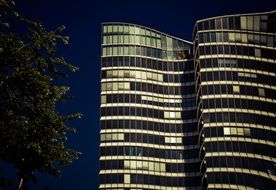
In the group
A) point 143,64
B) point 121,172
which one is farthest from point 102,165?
point 143,64

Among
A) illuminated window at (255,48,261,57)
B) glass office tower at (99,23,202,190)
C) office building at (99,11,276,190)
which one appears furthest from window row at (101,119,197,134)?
illuminated window at (255,48,261,57)

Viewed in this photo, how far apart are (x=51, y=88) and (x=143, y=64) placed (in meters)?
70.3

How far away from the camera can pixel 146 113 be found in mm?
89875

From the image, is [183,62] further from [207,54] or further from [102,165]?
[102,165]

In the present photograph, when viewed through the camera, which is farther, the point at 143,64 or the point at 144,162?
the point at 143,64

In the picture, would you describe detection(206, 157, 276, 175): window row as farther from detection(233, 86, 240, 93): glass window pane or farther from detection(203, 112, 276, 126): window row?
detection(233, 86, 240, 93): glass window pane

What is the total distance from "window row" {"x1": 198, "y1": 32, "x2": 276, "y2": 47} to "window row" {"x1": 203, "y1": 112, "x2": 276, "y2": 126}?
53.3 ft

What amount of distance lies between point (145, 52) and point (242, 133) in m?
31.1

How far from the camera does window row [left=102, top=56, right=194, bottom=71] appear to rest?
93438mm

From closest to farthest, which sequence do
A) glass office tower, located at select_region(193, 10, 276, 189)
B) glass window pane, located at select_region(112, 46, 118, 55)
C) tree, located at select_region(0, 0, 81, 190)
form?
tree, located at select_region(0, 0, 81, 190), glass office tower, located at select_region(193, 10, 276, 189), glass window pane, located at select_region(112, 46, 118, 55)

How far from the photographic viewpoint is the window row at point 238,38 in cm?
8550

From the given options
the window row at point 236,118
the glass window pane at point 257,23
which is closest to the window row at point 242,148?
the window row at point 236,118

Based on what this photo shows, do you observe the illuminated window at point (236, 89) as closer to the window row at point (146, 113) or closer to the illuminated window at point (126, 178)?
the window row at point (146, 113)

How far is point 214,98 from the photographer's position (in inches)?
3172
